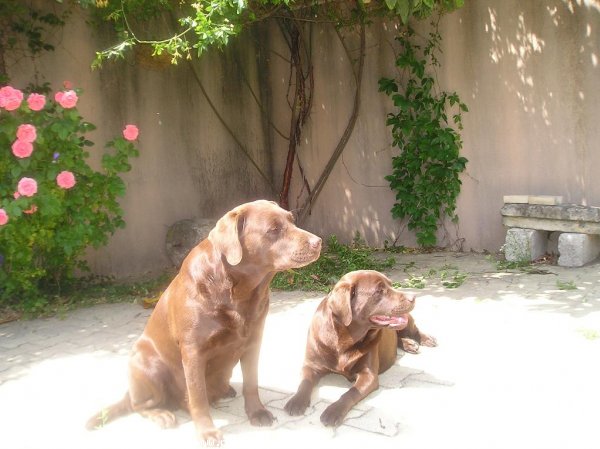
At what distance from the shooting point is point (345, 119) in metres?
8.58

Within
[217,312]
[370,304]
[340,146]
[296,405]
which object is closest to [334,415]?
[296,405]

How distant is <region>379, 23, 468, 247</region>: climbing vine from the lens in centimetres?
752

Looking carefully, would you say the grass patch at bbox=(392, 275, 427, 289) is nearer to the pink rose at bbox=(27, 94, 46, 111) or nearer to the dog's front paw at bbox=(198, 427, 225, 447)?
the dog's front paw at bbox=(198, 427, 225, 447)

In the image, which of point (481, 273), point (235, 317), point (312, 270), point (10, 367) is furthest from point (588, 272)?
point (10, 367)

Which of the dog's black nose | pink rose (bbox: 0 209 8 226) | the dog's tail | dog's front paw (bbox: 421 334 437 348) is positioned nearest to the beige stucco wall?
pink rose (bbox: 0 209 8 226)

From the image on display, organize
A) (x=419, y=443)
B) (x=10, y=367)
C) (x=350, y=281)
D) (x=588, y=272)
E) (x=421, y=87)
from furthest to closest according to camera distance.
→ (x=421, y=87) → (x=588, y=272) → (x=10, y=367) → (x=350, y=281) → (x=419, y=443)

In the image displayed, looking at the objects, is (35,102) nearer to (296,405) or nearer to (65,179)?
(65,179)

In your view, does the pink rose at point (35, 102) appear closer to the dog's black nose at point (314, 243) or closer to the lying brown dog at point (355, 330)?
the lying brown dog at point (355, 330)

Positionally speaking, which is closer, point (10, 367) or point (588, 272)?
point (10, 367)

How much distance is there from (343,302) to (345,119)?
5348mm

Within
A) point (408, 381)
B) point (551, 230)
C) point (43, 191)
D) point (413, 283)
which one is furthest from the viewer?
point (551, 230)

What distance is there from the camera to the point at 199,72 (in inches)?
322

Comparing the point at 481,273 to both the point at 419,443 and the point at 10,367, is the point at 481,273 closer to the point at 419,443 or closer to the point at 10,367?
the point at 419,443

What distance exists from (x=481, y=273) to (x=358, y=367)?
323 centimetres
